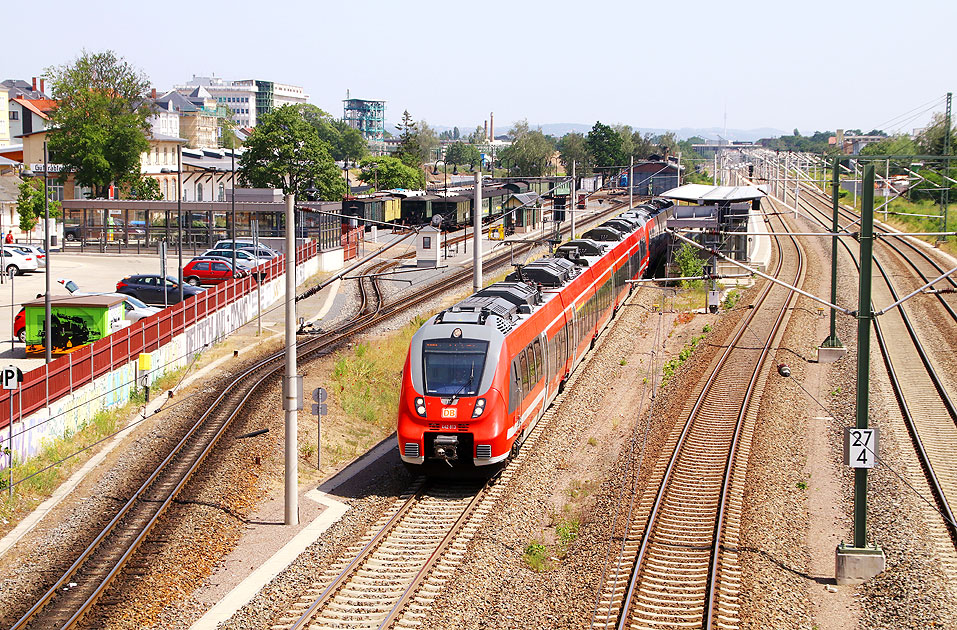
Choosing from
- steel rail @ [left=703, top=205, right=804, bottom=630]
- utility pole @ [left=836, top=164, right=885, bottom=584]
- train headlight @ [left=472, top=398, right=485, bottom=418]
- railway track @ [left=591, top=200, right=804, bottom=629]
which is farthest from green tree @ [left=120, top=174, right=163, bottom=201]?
utility pole @ [left=836, top=164, right=885, bottom=584]

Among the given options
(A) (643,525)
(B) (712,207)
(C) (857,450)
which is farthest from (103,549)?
(B) (712,207)

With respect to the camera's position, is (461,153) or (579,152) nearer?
(579,152)

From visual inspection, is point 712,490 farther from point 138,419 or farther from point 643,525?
point 138,419

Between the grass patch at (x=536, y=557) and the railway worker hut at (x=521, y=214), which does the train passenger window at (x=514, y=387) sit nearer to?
the grass patch at (x=536, y=557)

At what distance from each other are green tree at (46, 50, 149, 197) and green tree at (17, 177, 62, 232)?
7.01 metres

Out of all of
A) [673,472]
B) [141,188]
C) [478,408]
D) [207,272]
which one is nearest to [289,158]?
[141,188]

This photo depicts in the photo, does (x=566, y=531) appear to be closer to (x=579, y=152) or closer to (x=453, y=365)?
(x=453, y=365)

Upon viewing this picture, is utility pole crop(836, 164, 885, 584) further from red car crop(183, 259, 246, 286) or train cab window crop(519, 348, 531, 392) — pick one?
red car crop(183, 259, 246, 286)

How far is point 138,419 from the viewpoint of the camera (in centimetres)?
2562

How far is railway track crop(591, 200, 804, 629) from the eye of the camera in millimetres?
13336

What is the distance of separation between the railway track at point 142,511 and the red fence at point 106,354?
9.50 feet

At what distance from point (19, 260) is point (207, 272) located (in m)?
11.9

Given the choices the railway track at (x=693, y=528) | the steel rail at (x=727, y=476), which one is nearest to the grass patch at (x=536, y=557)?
the railway track at (x=693, y=528)

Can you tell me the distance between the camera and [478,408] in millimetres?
17734
